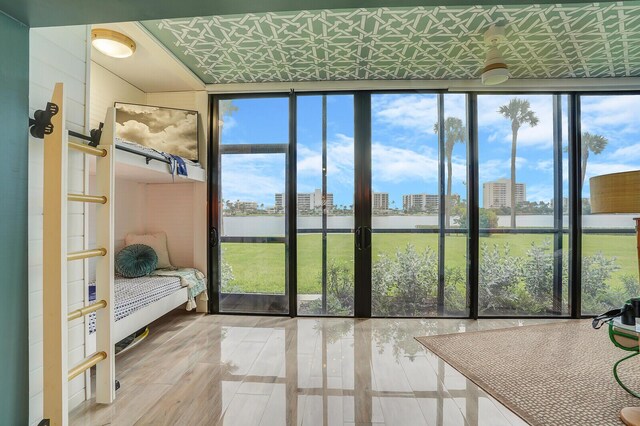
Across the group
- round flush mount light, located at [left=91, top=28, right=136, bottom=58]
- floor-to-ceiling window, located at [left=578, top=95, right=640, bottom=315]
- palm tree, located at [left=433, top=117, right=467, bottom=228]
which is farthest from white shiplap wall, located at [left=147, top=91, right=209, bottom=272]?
floor-to-ceiling window, located at [left=578, top=95, right=640, bottom=315]

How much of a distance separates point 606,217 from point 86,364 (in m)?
5.06

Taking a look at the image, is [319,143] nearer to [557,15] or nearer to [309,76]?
[309,76]

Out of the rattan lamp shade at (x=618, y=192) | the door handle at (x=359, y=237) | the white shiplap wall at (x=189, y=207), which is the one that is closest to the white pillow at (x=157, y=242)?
the white shiplap wall at (x=189, y=207)

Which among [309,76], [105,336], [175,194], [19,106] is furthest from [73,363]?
[309,76]

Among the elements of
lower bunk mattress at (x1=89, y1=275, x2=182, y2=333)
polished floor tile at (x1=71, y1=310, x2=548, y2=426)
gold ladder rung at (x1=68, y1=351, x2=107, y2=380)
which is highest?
lower bunk mattress at (x1=89, y1=275, x2=182, y2=333)

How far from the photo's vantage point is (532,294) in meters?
3.45

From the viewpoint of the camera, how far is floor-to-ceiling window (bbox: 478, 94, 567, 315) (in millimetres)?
3422

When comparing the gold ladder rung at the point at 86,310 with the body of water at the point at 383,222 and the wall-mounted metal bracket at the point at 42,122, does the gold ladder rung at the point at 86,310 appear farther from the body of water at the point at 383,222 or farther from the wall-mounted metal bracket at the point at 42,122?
the body of water at the point at 383,222

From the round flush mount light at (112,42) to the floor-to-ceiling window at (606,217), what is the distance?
4883mm

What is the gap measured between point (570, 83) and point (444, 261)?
2503 millimetres

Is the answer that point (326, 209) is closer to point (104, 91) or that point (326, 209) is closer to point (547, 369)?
point (547, 369)

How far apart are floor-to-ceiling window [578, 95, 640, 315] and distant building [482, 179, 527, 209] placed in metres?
0.70

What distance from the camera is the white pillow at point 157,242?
3.35 meters

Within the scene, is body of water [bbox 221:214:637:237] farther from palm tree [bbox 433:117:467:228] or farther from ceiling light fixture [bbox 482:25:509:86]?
ceiling light fixture [bbox 482:25:509:86]
